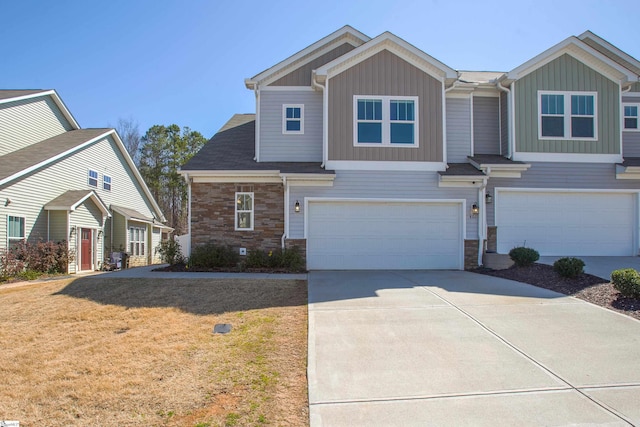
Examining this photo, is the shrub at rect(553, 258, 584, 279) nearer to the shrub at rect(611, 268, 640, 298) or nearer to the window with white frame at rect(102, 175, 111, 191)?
the shrub at rect(611, 268, 640, 298)

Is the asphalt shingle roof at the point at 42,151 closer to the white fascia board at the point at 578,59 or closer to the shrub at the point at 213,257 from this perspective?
the shrub at the point at 213,257

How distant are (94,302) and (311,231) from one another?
6.37m

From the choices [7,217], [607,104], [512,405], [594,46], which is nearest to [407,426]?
[512,405]

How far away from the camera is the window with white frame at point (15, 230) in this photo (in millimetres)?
15039

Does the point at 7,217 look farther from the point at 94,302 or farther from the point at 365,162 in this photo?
the point at 365,162

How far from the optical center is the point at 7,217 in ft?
48.9

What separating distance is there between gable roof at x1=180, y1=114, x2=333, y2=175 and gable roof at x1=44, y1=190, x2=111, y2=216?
22.0 feet

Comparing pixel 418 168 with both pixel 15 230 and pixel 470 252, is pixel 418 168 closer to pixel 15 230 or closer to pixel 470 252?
pixel 470 252

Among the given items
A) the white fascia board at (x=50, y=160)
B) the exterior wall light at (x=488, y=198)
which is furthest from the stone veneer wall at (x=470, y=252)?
the white fascia board at (x=50, y=160)

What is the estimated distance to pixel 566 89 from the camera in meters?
13.9

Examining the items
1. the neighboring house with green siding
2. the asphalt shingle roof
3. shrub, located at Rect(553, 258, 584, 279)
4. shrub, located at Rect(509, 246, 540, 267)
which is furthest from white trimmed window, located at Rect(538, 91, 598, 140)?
the asphalt shingle roof

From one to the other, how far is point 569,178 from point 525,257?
421 centimetres

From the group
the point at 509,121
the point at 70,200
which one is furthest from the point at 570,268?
the point at 70,200

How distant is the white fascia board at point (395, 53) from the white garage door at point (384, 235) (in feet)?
13.6
